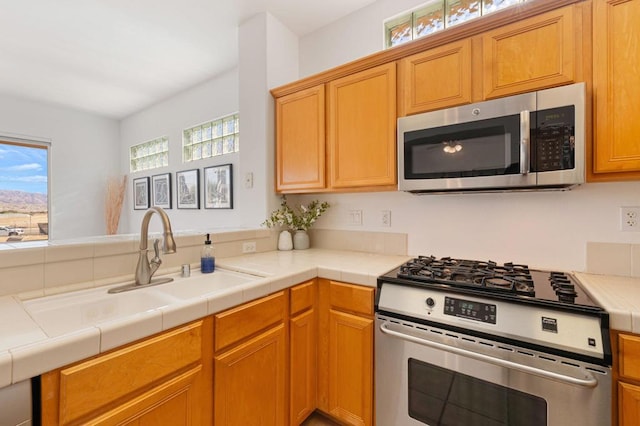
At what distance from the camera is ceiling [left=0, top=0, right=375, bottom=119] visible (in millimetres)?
2189

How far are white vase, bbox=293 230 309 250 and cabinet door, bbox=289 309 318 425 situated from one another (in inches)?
28.4

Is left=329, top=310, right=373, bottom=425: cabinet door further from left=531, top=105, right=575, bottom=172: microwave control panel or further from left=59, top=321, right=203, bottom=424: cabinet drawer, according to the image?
left=531, top=105, right=575, bottom=172: microwave control panel

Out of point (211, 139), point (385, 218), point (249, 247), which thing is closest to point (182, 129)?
point (211, 139)

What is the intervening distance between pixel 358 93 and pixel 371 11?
81 centimetres

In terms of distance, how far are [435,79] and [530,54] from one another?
0.42m

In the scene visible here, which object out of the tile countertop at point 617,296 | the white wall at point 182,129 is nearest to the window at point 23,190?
the white wall at point 182,129

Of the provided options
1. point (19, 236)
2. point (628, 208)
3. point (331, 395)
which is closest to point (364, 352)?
point (331, 395)

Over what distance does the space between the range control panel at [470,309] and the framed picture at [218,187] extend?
257cm

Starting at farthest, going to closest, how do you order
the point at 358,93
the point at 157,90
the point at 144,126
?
the point at 144,126 → the point at 157,90 → the point at 358,93

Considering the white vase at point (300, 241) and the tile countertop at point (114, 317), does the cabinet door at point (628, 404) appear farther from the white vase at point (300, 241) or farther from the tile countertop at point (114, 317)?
the white vase at point (300, 241)

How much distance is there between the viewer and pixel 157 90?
12.6 ft

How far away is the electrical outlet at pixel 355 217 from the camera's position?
217 centimetres

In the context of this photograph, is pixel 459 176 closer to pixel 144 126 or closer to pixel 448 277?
pixel 448 277

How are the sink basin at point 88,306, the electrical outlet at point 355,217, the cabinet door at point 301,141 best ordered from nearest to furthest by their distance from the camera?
the sink basin at point 88,306
the cabinet door at point 301,141
the electrical outlet at point 355,217
